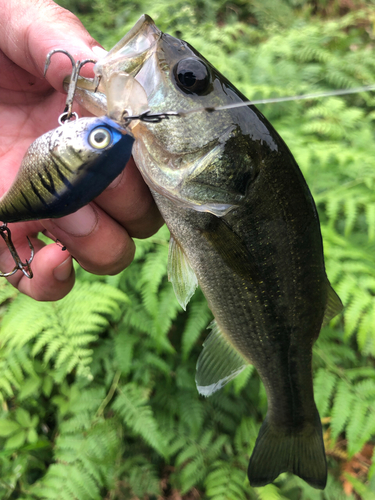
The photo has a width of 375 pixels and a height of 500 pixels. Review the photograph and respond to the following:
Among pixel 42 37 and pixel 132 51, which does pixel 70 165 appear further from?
pixel 42 37

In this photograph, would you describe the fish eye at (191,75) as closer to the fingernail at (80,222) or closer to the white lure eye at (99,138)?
the white lure eye at (99,138)

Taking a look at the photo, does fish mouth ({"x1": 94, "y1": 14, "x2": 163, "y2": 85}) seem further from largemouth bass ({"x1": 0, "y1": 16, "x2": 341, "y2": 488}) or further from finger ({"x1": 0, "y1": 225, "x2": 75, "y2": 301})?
finger ({"x1": 0, "y1": 225, "x2": 75, "y2": 301})

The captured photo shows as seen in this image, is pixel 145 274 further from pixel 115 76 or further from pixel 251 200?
pixel 115 76

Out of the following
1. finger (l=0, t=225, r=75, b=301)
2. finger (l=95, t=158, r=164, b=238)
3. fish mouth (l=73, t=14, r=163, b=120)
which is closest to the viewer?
fish mouth (l=73, t=14, r=163, b=120)

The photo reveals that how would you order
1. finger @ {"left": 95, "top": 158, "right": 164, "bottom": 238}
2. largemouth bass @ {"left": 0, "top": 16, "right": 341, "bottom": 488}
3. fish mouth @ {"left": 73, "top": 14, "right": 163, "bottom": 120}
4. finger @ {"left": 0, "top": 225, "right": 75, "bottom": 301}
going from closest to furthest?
fish mouth @ {"left": 73, "top": 14, "right": 163, "bottom": 120} < largemouth bass @ {"left": 0, "top": 16, "right": 341, "bottom": 488} < finger @ {"left": 95, "top": 158, "right": 164, "bottom": 238} < finger @ {"left": 0, "top": 225, "right": 75, "bottom": 301}

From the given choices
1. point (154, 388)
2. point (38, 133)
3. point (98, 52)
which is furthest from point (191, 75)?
point (154, 388)

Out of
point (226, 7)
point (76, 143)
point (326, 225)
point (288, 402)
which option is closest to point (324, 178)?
point (326, 225)

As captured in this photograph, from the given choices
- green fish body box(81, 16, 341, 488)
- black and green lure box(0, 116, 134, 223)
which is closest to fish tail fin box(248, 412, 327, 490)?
green fish body box(81, 16, 341, 488)
